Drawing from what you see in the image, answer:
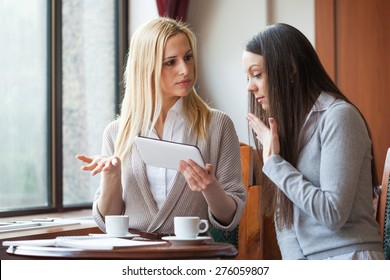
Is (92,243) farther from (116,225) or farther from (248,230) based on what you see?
(248,230)

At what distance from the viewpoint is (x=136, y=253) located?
5.28 ft

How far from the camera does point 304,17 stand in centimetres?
409

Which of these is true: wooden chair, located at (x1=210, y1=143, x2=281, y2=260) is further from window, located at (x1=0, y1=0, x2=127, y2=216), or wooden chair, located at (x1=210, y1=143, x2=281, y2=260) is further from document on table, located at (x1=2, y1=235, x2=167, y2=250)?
window, located at (x1=0, y1=0, x2=127, y2=216)

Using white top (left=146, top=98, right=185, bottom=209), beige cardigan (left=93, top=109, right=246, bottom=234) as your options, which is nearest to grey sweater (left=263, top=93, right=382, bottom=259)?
beige cardigan (left=93, top=109, right=246, bottom=234)

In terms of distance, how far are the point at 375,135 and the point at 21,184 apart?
1.95m

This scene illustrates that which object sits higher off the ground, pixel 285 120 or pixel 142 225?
pixel 285 120

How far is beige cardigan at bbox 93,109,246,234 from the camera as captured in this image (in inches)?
91.0

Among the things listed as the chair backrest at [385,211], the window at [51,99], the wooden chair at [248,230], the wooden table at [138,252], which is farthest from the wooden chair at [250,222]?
the window at [51,99]

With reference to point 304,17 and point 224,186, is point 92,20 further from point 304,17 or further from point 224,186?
point 224,186

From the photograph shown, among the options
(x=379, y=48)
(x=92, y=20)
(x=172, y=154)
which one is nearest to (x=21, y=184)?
(x=92, y=20)

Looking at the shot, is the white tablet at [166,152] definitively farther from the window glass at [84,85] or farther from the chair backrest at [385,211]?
the window glass at [84,85]

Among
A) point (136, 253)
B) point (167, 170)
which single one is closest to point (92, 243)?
point (136, 253)

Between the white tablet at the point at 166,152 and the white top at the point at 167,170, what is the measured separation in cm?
38

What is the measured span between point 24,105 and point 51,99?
7.5 inches
